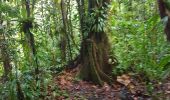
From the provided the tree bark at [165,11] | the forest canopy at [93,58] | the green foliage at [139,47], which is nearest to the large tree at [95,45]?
the forest canopy at [93,58]

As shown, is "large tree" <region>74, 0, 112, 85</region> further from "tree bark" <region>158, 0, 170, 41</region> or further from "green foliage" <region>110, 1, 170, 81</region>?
"tree bark" <region>158, 0, 170, 41</region>

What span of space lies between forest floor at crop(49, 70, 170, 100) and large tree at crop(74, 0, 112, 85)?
386 millimetres

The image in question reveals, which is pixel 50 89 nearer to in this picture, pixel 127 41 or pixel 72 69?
pixel 72 69

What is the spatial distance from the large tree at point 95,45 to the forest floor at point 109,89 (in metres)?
0.39

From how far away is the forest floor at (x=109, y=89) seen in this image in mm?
6570

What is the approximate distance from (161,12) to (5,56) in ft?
13.5

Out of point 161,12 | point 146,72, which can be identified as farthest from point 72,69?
point 161,12

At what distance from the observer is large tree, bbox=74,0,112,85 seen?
8.87m

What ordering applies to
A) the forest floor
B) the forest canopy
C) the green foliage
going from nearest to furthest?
1. the forest floor
2. the green foliage
3. the forest canopy

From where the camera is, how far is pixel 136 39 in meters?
8.23

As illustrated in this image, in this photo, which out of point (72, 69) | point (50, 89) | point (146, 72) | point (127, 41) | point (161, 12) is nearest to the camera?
point (161, 12)

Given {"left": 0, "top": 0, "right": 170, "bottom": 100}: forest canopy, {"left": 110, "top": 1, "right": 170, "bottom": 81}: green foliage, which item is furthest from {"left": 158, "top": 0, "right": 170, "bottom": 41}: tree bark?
{"left": 110, "top": 1, "right": 170, "bottom": 81}: green foliage

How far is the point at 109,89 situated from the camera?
8141 mm

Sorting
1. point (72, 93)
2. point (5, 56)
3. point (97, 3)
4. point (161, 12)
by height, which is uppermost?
point (97, 3)
